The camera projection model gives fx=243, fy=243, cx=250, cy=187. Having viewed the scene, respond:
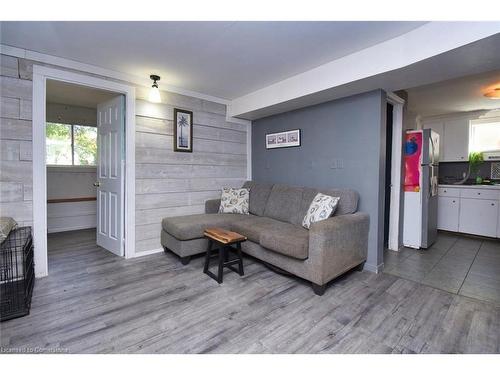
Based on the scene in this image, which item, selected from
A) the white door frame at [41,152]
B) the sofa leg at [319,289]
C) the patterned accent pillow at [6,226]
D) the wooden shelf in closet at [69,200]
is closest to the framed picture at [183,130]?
the white door frame at [41,152]

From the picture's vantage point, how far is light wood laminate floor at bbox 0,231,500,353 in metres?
1.56

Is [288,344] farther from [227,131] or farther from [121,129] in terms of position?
[227,131]

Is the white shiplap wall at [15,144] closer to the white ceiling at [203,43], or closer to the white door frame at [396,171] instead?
the white ceiling at [203,43]

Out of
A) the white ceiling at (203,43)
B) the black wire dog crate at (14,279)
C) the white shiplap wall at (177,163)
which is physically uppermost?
the white ceiling at (203,43)

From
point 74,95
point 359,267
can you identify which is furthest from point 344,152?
point 74,95

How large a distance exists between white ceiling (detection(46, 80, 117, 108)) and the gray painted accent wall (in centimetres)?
266

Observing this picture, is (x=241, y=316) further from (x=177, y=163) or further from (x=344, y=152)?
(x=177, y=163)

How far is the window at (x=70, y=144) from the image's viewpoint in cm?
457

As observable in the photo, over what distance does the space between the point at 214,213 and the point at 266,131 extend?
1623mm

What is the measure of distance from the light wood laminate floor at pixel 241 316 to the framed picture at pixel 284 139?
1.92 meters

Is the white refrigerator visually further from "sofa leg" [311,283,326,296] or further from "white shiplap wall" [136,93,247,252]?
"white shiplap wall" [136,93,247,252]
